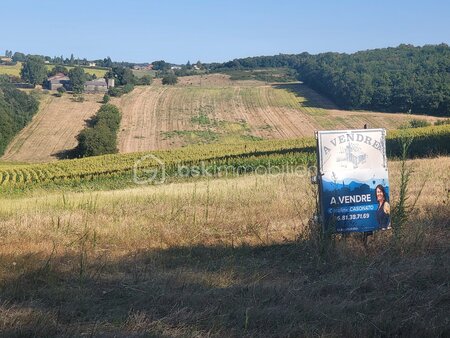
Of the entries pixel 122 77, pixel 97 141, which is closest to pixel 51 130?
A: pixel 97 141

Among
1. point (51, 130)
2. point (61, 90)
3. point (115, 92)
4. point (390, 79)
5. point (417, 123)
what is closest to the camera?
point (417, 123)

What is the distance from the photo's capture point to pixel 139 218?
→ 9.38m

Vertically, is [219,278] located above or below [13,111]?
below

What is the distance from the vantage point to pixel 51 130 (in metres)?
64.0

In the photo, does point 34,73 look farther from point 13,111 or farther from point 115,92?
point 13,111

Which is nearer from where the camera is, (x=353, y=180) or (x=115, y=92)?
(x=353, y=180)

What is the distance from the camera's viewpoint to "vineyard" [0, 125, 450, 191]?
34.9m

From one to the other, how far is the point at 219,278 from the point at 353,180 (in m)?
2.22

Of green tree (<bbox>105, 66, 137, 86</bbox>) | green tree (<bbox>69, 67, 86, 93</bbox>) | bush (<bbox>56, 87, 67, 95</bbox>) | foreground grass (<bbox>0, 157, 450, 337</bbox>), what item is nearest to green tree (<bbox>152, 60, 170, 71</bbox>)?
green tree (<bbox>105, 66, 137, 86</bbox>)

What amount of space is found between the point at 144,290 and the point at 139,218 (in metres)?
4.64

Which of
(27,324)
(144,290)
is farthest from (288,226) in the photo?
(27,324)

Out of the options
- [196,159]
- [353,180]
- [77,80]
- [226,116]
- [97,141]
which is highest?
[77,80]

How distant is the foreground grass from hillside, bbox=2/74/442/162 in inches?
1853

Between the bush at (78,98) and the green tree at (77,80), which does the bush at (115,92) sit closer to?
the bush at (78,98)
